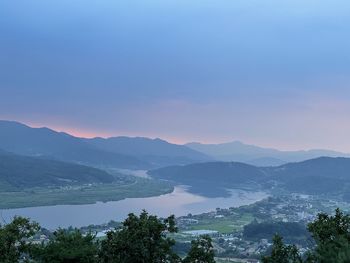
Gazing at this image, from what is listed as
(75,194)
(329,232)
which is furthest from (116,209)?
(329,232)

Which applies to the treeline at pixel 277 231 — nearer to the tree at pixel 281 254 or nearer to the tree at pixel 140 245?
the tree at pixel 281 254

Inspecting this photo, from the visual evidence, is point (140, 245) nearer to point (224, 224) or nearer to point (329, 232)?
point (329, 232)

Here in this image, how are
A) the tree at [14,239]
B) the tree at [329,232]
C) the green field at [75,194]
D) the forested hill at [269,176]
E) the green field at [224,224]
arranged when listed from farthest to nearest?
1. the forested hill at [269,176]
2. the green field at [75,194]
3. the green field at [224,224]
4. the tree at [14,239]
5. the tree at [329,232]

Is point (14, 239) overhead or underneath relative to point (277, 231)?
overhead

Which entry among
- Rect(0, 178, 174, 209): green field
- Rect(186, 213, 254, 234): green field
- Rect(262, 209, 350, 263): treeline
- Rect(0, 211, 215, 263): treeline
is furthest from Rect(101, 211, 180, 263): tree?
Rect(0, 178, 174, 209): green field

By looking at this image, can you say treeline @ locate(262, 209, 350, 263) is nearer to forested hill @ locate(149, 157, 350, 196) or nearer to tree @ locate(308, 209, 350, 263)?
tree @ locate(308, 209, 350, 263)

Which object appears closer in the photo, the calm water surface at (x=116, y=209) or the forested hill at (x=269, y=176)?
the calm water surface at (x=116, y=209)

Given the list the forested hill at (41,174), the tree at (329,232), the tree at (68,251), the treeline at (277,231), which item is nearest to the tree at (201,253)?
the tree at (68,251)

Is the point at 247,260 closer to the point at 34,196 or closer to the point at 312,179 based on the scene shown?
the point at 34,196

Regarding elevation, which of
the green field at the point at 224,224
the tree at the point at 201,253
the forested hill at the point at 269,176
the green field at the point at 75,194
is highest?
the forested hill at the point at 269,176
